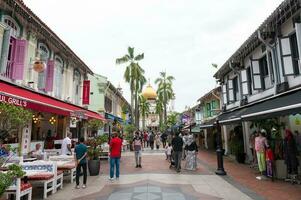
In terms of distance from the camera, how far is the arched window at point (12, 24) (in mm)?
9341

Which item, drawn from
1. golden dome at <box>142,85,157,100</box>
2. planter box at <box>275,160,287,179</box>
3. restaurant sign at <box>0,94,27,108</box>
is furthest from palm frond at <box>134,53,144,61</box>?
planter box at <box>275,160,287,179</box>

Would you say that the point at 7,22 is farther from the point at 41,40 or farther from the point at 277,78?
the point at 277,78

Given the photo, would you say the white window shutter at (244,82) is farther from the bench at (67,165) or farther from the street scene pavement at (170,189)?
the bench at (67,165)

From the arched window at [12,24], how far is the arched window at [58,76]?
384cm

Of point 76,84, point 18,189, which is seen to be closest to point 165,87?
point 76,84

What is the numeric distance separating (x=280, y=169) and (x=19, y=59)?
1119 centimetres

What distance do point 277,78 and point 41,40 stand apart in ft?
37.0

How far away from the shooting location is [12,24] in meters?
9.84

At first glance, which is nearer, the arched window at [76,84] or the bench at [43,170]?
the bench at [43,170]

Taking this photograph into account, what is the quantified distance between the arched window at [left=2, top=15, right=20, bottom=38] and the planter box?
11.7m

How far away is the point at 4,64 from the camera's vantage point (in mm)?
8797

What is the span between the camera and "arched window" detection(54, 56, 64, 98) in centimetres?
1404

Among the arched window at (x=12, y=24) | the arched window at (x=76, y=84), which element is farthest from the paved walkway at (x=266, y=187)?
the arched window at (x=76, y=84)

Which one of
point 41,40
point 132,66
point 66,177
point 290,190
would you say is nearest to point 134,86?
point 132,66
